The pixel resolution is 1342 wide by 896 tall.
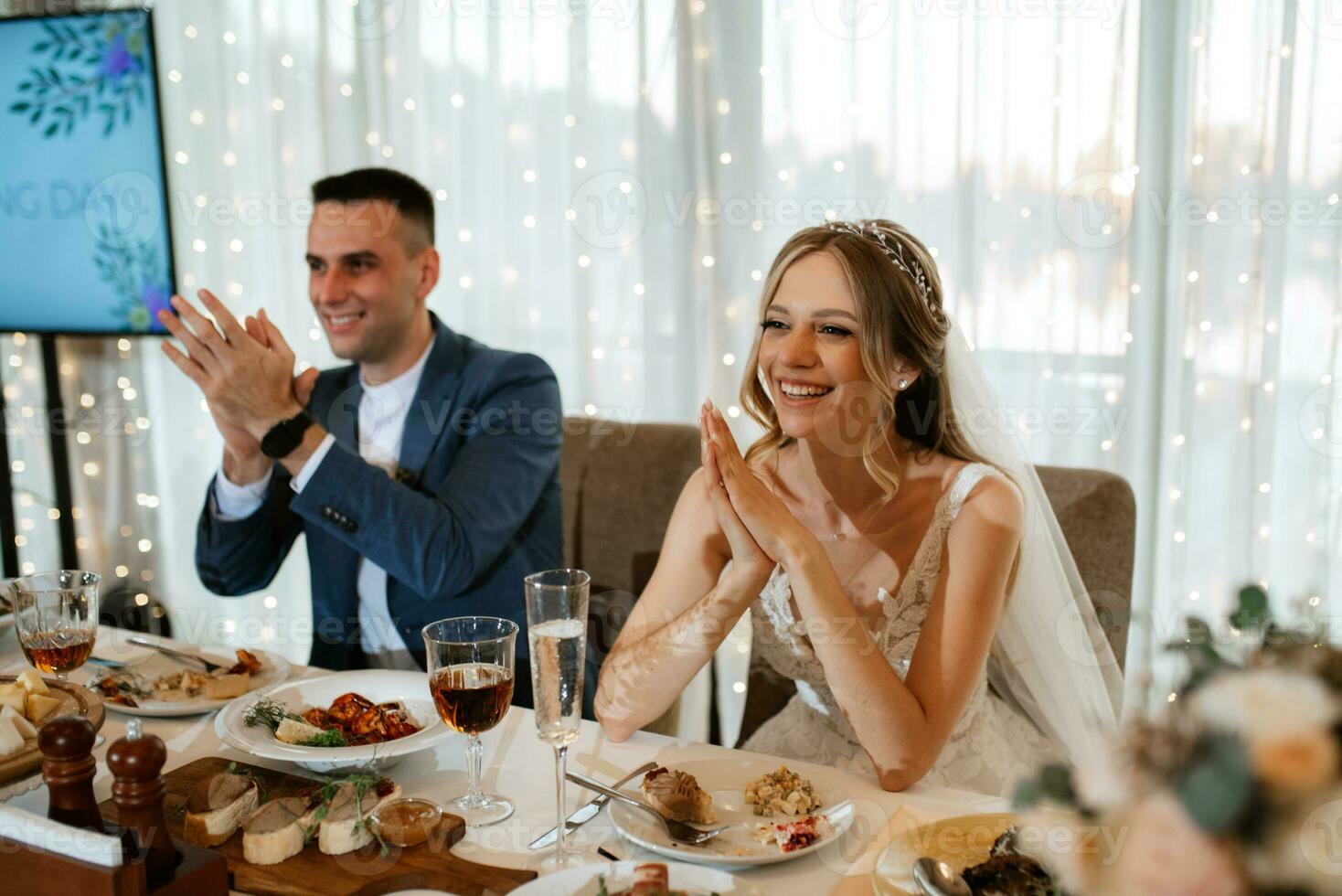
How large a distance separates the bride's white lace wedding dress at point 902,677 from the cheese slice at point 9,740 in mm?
1185

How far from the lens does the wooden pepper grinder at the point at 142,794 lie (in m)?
1.03

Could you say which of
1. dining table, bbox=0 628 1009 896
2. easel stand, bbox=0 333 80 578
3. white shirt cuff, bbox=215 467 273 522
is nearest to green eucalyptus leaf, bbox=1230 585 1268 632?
dining table, bbox=0 628 1009 896

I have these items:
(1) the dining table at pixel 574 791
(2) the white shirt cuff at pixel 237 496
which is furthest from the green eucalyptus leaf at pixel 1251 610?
(2) the white shirt cuff at pixel 237 496

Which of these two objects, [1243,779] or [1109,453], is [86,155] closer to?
[1109,453]

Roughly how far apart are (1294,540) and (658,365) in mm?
1807

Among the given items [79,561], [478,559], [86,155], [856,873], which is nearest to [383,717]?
[856,873]

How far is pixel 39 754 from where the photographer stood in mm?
1195

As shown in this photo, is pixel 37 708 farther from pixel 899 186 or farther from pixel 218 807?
pixel 899 186

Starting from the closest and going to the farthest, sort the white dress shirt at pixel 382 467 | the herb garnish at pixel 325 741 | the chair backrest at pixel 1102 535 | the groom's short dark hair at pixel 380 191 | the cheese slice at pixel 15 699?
the cheese slice at pixel 15 699 → the herb garnish at pixel 325 741 → the chair backrest at pixel 1102 535 → the white dress shirt at pixel 382 467 → the groom's short dark hair at pixel 380 191

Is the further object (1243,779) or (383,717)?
(383,717)

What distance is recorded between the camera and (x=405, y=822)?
120 centimetres

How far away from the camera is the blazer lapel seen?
2.41 metres

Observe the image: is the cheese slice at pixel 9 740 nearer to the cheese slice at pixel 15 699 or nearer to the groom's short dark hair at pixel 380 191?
the cheese slice at pixel 15 699

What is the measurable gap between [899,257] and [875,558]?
0.54 m
